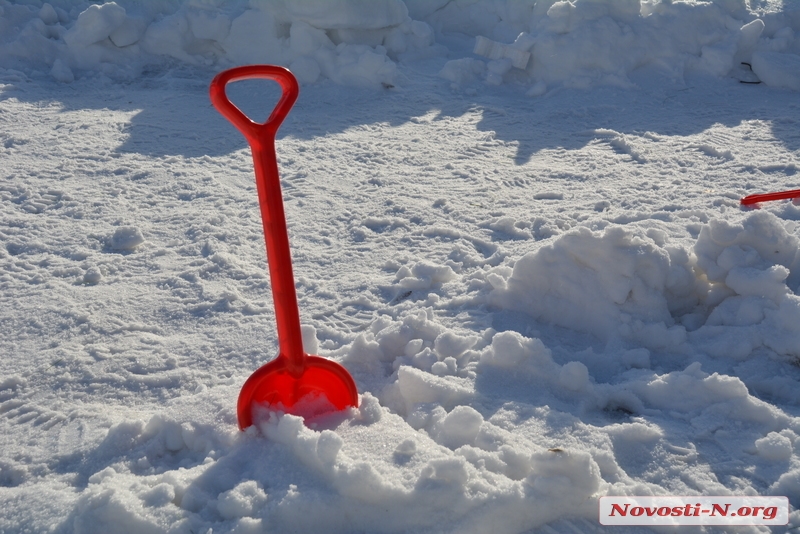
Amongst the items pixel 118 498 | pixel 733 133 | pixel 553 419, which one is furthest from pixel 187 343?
pixel 733 133

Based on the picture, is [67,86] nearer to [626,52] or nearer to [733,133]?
[626,52]

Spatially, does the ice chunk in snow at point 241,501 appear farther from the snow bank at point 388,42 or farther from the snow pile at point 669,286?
the snow bank at point 388,42

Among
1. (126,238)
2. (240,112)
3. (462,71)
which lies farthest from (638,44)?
(240,112)

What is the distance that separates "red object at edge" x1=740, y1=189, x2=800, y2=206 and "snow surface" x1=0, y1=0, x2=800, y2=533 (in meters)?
0.06

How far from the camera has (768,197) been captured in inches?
97.5

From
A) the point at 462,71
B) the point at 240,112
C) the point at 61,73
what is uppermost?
the point at 61,73

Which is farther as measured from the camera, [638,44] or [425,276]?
[638,44]

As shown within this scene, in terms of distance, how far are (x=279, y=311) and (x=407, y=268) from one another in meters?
0.81

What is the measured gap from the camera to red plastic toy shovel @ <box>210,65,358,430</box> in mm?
1346

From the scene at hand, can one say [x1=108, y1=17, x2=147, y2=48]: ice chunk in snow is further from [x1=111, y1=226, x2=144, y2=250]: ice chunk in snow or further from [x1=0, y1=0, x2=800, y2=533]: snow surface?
[x1=111, y1=226, x2=144, y2=250]: ice chunk in snow

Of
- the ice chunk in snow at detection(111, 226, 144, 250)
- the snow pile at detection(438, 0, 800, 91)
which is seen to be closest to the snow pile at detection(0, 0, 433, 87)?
the snow pile at detection(438, 0, 800, 91)

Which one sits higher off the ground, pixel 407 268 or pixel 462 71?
pixel 462 71

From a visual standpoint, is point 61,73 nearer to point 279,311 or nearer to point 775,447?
point 279,311

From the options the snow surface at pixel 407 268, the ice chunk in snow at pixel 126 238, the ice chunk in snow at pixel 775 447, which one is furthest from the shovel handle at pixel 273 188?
the ice chunk in snow at pixel 126 238
